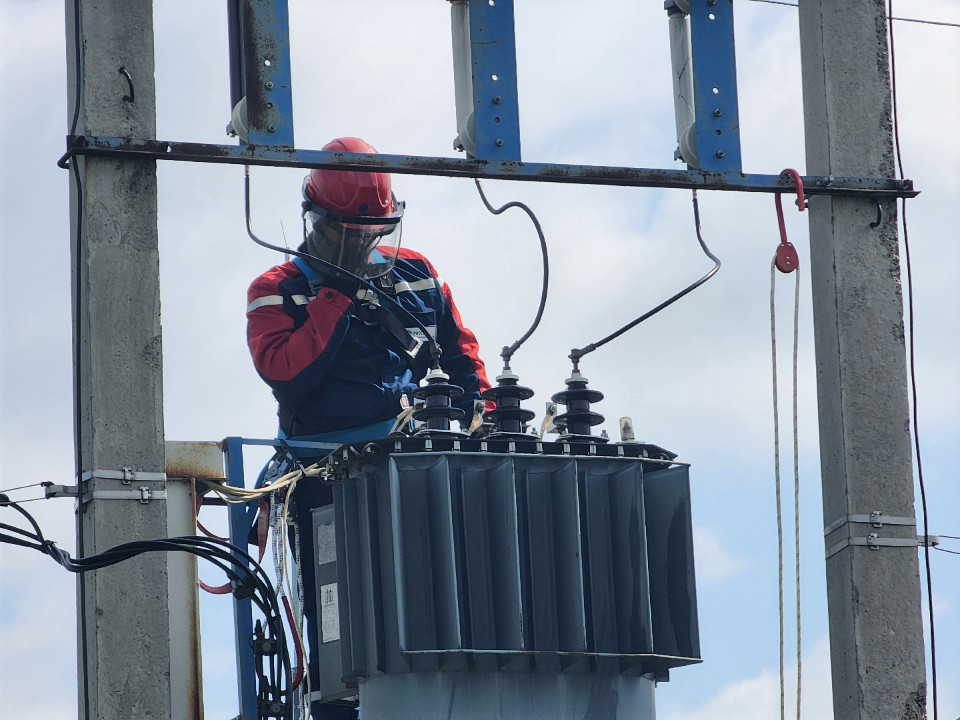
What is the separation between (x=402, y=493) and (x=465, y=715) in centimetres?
87

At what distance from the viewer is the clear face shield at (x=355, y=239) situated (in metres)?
10.3

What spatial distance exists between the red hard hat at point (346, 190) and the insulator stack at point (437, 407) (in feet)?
8.40

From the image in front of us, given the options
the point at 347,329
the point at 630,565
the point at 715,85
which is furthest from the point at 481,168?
the point at 347,329

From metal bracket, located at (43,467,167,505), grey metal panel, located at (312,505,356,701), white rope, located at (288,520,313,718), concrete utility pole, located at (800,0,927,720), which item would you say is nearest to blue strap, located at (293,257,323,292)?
white rope, located at (288,520,313,718)

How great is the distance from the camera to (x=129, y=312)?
22.2 ft

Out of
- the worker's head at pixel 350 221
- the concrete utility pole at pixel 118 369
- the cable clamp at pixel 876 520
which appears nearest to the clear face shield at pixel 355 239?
the worker's head at pixel 350 221

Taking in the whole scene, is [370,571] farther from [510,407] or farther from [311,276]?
[311,276]

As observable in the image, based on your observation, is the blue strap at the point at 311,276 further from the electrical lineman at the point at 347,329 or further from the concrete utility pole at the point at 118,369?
the concrete utility pole at the point at 118,369

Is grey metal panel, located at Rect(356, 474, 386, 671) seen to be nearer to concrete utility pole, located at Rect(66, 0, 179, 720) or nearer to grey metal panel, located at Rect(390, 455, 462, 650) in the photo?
grey metal panel, located at Rect(390, 455, 462, 650)

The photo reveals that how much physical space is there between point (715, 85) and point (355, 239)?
2.94 m

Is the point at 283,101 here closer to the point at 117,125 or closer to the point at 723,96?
the point at 117,125

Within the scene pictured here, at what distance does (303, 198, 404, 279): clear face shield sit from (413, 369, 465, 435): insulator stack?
240 centimetres

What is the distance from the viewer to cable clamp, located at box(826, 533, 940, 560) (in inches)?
287

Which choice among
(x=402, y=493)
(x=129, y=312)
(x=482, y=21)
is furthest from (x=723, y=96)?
(x=129, y=312)
